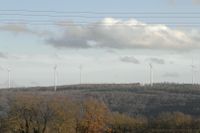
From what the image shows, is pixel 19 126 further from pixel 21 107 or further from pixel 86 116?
pixel 86 116

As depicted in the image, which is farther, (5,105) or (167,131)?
(167,131)

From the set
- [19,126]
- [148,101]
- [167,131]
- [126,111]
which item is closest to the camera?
[19,126]

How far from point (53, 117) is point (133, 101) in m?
93.9

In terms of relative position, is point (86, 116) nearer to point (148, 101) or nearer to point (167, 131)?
point (167, 131)

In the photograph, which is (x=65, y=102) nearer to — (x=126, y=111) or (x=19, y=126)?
(x=19, y=126)

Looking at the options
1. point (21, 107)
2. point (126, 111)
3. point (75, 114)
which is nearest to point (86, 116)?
point (75, 114)

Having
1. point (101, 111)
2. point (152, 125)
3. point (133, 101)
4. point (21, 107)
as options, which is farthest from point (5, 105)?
point (133, 101)

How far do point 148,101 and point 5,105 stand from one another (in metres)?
90.1

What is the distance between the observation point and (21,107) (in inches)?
3851

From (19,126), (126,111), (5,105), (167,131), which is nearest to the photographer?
(19,126)

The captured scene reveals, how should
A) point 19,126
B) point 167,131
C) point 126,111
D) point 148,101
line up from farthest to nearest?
point 148,101, point 126,111, point 167,131, point 19,126

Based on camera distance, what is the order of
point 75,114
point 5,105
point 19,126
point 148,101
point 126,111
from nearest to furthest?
1. point 19,126
2. point 75,114
3. point 5,105
4. point 126,111
5. point 148,101

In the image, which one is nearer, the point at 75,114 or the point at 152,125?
the point at 75,114

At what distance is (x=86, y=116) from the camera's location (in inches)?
Result: 3986
